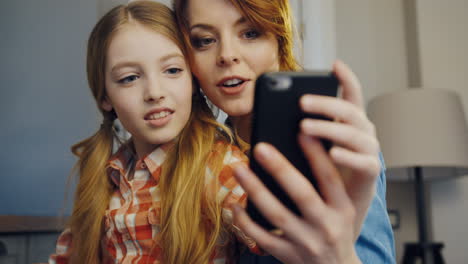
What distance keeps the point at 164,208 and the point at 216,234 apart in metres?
0.11

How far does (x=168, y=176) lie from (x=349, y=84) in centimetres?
43

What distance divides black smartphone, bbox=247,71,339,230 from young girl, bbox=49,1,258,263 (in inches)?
8.4

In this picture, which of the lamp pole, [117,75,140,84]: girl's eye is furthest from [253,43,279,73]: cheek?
the lamp pole

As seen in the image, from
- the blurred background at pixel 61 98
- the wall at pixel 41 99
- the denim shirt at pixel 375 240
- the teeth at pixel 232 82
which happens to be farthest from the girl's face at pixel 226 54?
the wall at pixel 41 99

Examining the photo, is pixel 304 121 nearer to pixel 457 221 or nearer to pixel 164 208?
pixel 164 208

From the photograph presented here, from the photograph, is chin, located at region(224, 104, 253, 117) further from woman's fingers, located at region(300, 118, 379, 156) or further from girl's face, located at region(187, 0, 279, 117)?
woman's fingers, located at region(300, 118, 379, 156)

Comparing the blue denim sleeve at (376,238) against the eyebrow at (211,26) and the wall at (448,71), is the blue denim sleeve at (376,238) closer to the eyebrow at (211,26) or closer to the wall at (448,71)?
the eyebrow at (211,26)

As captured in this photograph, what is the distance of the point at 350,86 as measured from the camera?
1.44 feet

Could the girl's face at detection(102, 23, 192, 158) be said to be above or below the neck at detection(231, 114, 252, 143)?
above

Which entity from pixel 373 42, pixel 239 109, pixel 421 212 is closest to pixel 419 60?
pixel 373 42

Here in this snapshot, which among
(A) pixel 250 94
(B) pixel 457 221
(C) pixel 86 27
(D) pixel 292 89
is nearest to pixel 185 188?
(A) pixel 250 94

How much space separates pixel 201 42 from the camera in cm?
87

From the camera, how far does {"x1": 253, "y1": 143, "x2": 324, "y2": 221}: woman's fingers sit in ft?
1.37

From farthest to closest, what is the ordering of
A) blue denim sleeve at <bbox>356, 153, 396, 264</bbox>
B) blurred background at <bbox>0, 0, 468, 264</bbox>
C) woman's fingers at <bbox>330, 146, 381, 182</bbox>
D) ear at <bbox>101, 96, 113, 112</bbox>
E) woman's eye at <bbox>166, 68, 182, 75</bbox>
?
blurred background at <bbox>0, 0, 468, 264</bbox> → ear at <bbox>101, 96, 113, 112</bbox> → woman's eye at <bbox>166, 68, 182, 75</bbox> → blue denim sleeve at <bbox>356, 153, 396, 264</bbox> → woman's fingers at <bbox>330, 146, 381, 182</bbox>
